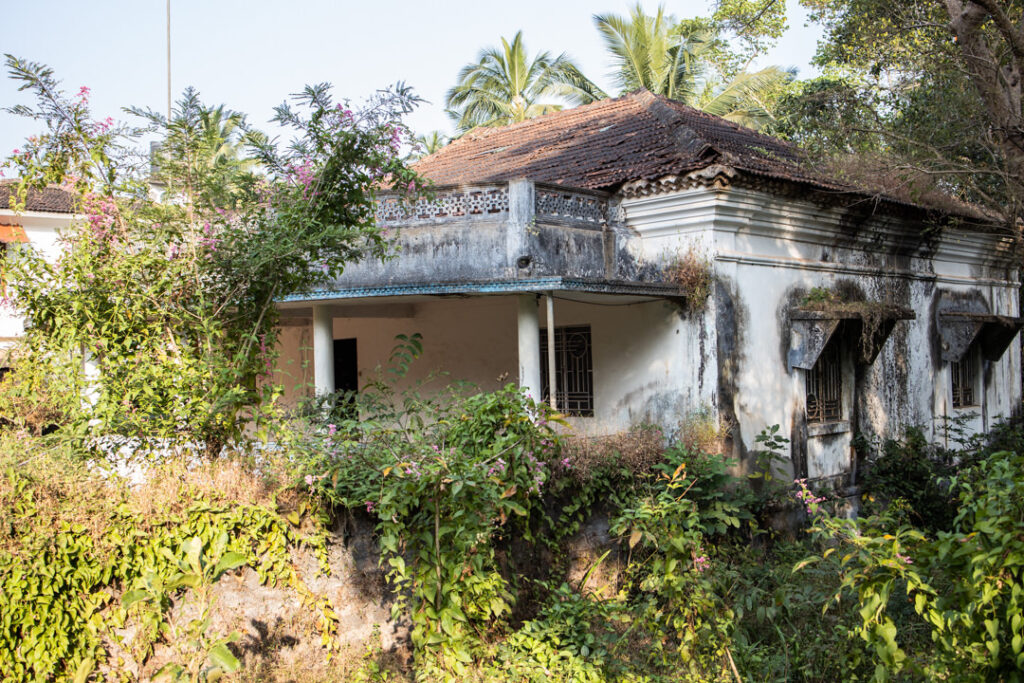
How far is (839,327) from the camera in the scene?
10586 mm

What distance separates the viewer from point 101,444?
20.2 feet

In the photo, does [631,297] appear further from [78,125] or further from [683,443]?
[78,125]

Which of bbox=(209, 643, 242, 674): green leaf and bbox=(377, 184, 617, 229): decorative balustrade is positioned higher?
bbox=(377, 184, 617, 229): decorative balustrade

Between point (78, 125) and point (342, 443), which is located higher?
point (78, 125)

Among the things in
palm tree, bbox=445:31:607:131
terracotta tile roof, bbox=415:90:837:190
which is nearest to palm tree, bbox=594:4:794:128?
palm tree, bbox=445:31:607:131

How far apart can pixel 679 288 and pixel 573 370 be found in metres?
2.05

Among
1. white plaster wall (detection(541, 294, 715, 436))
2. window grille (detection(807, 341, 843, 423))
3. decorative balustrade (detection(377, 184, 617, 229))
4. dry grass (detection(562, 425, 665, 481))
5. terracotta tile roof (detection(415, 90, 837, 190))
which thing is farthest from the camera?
window grille (detection(807, 341, 843, 423))

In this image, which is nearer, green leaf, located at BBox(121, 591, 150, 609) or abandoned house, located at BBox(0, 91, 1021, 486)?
green leaf, located at BBox(121, 591, 150, 609)

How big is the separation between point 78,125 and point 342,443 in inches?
114

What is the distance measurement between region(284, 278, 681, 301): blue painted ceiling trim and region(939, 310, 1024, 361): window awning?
5621mm

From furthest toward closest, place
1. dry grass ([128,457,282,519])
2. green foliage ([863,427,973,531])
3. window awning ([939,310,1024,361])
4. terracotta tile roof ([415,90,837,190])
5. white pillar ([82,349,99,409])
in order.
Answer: window awning ([939,310,1024,361]) < green foliage ([863,427,973,531]) < terracotta tile roof ([415,90,837,190]) < white pillar ([82,349,99,409]) < dry grass ([128,457,282,519])

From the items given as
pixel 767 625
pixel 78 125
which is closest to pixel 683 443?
pixel 767 625

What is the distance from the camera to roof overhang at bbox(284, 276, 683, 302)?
27.1 ft

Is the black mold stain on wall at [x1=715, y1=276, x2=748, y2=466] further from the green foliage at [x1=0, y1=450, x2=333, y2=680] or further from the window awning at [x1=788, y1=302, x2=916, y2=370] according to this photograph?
the green foliage at [x1=0, y1=450, x2=333, y2=680]
